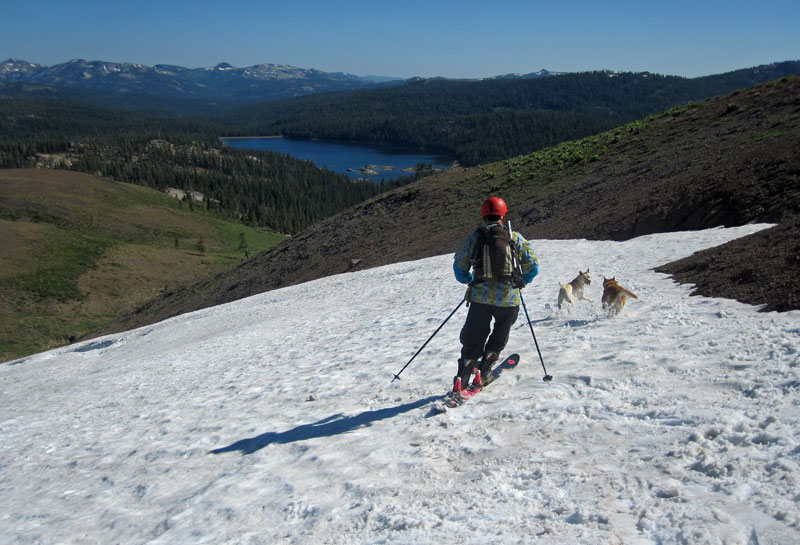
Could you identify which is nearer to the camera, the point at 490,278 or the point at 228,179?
the point at 490,278

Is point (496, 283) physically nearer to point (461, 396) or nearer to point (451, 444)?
point (461, 396)

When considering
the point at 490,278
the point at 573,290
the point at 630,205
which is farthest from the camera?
the point at 630,205

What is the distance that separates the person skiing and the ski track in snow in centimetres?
70

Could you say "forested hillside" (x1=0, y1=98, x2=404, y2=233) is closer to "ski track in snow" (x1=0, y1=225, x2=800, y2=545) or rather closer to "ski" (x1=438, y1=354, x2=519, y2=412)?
"ski track in snow" (x1=0, y1=225, x2=800, y2=545)

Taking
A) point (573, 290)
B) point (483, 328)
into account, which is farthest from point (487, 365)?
point (573, 290)

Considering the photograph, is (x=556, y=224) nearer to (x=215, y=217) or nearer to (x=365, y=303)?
(x=365, y=303)

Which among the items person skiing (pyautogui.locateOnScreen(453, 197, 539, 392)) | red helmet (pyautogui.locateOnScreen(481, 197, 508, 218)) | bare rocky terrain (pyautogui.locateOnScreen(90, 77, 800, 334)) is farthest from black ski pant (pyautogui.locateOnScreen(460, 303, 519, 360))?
bare rocky terrain (pyautogui.locateOnScreen(90, 77, 800, 334))

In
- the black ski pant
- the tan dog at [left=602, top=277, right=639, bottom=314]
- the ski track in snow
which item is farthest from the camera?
Answer: the tan dog at [left=602, top=277, right=639, bottom=314]

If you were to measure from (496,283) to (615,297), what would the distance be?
13.4 ft

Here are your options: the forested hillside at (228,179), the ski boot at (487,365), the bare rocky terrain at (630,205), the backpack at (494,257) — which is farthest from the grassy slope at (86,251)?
the backpack at (494,257)

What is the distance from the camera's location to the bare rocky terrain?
12.4 metres

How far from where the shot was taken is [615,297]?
10.5 meters

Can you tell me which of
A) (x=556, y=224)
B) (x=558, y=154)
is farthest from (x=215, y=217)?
(x=556, y=224)

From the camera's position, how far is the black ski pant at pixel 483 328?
7746 mm
